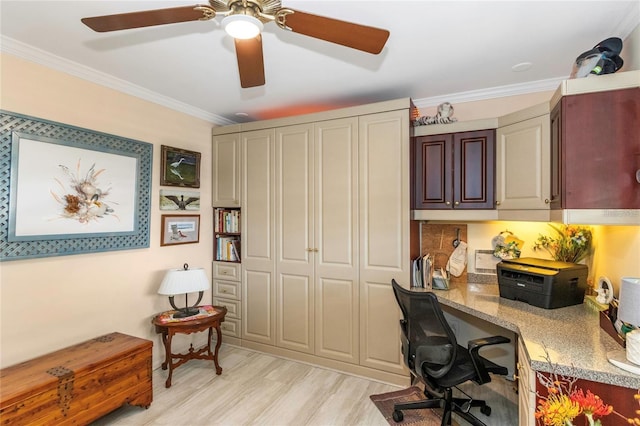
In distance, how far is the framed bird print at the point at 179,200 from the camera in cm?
306

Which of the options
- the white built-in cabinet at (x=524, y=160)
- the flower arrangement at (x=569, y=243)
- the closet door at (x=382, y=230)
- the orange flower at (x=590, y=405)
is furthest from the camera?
the closet door at (x=382, y=230)

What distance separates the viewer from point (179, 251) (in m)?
3.22

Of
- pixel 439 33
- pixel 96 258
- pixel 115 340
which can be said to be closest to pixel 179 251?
pixel 96 258

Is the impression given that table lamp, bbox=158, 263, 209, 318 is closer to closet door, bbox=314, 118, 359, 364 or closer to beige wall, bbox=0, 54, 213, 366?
beige wall, bbox=0, 54, 213, 366

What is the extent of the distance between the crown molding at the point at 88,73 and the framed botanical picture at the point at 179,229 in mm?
1076

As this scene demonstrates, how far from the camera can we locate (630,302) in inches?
51.3

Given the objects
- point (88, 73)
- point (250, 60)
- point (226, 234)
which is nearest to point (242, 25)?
point (250, 60)

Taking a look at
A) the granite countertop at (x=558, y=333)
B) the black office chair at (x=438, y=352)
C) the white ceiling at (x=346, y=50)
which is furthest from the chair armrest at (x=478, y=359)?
the white ceiling at (x=346, y=50)

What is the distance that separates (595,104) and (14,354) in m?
3.83

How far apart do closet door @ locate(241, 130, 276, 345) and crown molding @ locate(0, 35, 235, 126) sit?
70 cm

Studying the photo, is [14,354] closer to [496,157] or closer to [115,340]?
[115,340]

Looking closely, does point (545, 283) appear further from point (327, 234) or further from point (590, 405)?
point (327, 234)

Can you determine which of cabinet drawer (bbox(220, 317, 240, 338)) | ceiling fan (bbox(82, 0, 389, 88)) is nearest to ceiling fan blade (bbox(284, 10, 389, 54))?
ceiling fan (bbox(82, 0, 389, 88))

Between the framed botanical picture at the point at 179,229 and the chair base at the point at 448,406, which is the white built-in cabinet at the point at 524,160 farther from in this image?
the framed botanical picture at the point at 179,229
